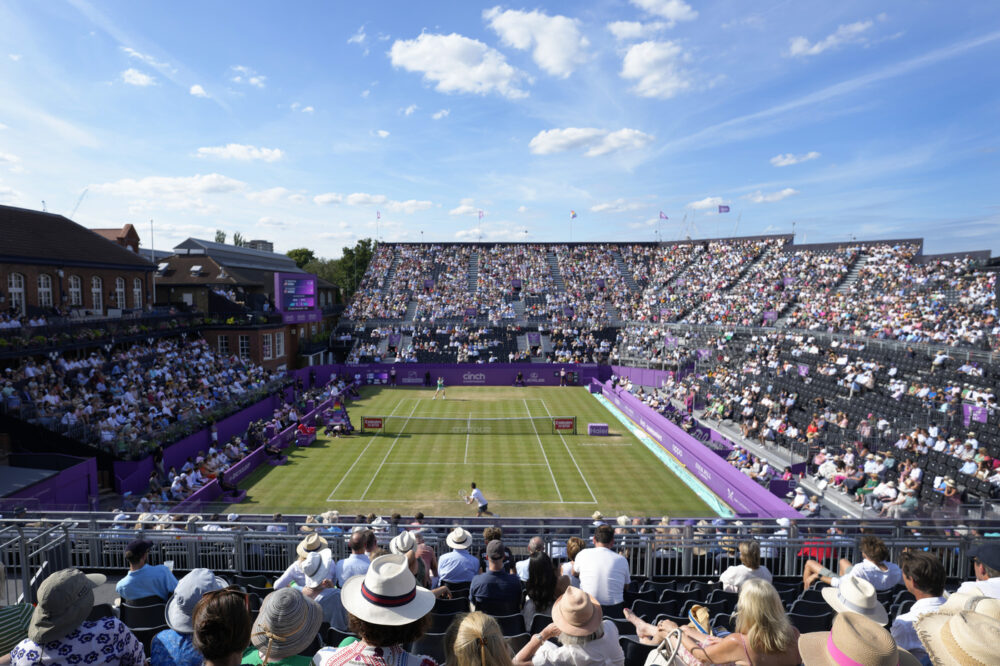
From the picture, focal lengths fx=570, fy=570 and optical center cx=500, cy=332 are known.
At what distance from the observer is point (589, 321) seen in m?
51.4

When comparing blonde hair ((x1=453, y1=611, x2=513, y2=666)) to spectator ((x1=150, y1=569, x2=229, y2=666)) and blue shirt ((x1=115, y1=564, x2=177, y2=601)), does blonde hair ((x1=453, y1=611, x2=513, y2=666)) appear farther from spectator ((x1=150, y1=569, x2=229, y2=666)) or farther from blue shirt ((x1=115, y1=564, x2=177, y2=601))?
blue shirt ((x1=115, y1=564, x2=177, y2=601))

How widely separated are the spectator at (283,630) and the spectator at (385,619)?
176 millimetres

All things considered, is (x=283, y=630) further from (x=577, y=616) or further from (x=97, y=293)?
(x=97, y=293)

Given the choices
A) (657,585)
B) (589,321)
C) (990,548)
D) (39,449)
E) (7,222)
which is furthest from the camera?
(589,321)

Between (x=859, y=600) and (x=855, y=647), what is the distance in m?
1.99

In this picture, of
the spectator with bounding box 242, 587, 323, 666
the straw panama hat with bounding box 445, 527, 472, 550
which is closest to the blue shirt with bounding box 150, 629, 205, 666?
the spectator with bounding box 242, 587, 323, 666

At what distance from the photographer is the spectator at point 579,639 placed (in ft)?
13.0

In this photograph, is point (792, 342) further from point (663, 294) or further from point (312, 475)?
point (312, 475)

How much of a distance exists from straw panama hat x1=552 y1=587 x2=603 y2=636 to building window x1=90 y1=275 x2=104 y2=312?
3394 centimetres

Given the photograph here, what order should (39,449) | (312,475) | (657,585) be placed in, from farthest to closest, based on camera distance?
(312,475), (39,449), (657,585)

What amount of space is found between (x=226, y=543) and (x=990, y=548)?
37.0ft

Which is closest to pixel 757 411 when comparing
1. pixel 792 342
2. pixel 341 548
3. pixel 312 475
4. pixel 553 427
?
pixel 792 342

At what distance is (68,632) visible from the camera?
3.70 metres

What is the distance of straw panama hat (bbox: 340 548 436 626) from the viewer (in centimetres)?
320
